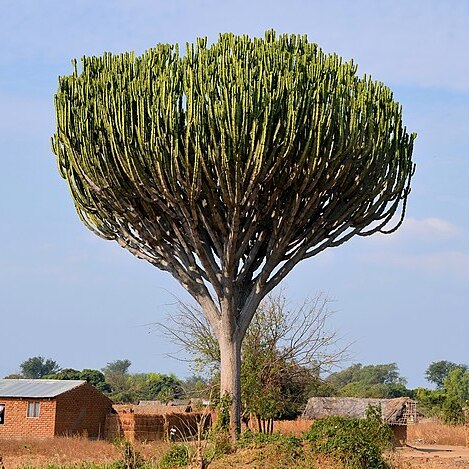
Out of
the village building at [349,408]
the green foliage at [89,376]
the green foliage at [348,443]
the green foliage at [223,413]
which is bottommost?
the green foliage at [348,443]

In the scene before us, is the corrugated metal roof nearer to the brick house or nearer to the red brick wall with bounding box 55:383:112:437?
the brick house

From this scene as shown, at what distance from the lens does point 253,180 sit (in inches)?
551

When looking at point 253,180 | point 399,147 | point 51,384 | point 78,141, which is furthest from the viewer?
point 51,384

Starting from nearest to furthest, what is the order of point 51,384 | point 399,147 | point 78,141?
point 78,141 → point 399,147 → point 51,384

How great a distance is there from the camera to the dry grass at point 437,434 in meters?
28.5

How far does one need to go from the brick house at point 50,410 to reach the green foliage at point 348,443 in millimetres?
17975

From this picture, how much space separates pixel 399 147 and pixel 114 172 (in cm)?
537

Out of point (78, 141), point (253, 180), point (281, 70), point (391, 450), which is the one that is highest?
point (281, 70)

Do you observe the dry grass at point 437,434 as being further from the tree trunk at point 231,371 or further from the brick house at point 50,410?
the tree trunk at point 231,371

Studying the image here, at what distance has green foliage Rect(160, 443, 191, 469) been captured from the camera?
46.9 feet

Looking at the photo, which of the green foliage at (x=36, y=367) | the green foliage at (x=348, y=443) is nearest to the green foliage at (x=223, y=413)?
the green foliage at (x=348, y=443)

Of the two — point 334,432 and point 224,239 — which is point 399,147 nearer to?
point 224,239

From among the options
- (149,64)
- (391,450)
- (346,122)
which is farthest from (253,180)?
(391,450)

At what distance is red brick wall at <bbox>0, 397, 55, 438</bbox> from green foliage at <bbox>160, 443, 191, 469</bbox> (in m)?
17.6
